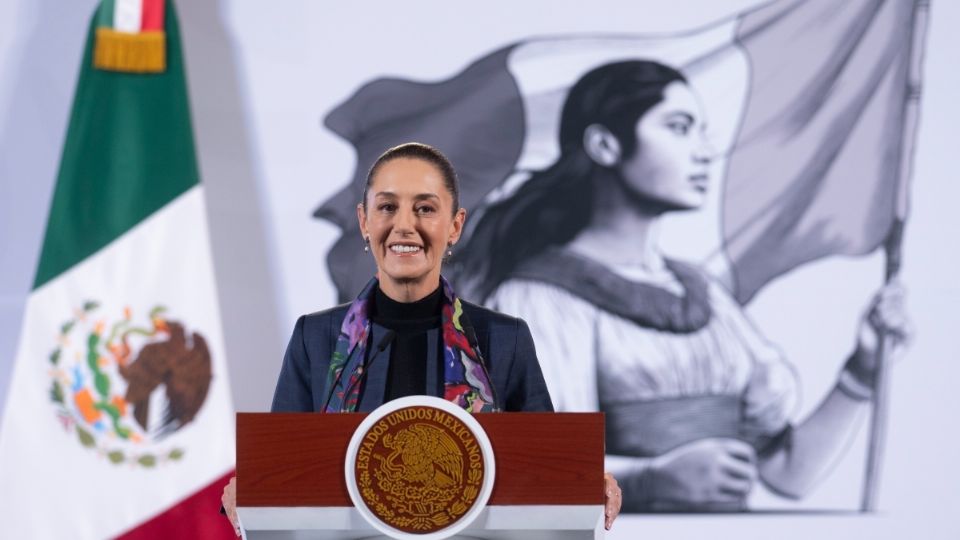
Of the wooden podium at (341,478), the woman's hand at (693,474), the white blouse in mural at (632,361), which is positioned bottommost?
the woman's hand at (693,474)

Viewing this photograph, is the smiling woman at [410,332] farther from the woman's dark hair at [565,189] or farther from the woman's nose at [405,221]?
the woman's dark hair at [565,189]

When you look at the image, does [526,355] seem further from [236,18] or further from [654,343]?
[236,18]

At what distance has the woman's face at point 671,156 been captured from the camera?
12.7 feet

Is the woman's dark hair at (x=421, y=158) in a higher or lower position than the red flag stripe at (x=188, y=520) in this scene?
higher

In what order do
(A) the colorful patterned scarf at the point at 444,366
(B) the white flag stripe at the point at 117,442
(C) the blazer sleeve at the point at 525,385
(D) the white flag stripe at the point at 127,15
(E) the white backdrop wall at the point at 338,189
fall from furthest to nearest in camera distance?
(E) the white backdrop wall at the point at 338,189
(D) the white flag stripe at the point at 127,15
(B) the white flag stripe at the point at 117,442
(C) the blazer sleeve at the point at 525,385
(A) the colorful patterned scarf at the point at 444,366

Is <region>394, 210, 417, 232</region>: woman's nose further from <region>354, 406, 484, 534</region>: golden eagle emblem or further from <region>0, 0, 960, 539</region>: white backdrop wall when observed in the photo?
<region>0, 0, 960, 539</region>: white backdrop wall

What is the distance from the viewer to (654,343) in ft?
12.5

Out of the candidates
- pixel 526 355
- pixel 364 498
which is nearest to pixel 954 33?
pixel 526 355

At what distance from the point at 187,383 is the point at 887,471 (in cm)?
231

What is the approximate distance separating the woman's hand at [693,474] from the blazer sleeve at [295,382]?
6.36 feet

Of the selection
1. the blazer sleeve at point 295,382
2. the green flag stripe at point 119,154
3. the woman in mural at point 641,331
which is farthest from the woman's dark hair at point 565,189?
the blazer sleeve at point 295,382

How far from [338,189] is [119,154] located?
27.7 inches

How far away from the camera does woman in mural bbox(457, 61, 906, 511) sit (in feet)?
12.4

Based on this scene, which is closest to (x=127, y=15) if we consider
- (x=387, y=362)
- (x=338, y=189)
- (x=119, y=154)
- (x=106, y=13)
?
(x=106, y=13)
